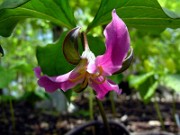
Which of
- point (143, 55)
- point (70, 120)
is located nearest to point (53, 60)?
point (70, 120)

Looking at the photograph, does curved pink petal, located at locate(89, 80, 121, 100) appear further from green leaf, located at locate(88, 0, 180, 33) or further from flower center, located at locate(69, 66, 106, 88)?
green leaf, located at locate(88, 0, 180, 33)

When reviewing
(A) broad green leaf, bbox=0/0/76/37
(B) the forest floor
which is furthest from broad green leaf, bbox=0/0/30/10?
(B) the forest floor

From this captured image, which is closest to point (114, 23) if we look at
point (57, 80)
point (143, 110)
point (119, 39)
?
point (119, 39)

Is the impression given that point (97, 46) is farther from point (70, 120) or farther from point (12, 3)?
point (70, 120)

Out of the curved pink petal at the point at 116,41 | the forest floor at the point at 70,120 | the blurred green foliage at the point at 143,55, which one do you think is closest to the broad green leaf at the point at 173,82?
the blurred green foliage at the point at 143,55

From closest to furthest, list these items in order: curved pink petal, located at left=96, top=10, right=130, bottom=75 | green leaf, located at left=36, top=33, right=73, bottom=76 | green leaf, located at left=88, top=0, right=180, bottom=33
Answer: curved pink petal, located at left=96, top=10, right=130, bottom=75, green leaf, located at left=88, top=0, right=180, bottom=33, green leaf, located at left=36, top=33, right=73, bottom=76

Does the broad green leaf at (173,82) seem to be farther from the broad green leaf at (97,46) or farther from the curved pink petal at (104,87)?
the curved pink petal at (104,87)
